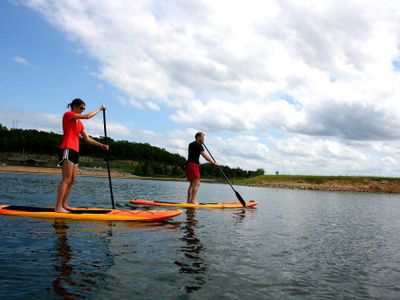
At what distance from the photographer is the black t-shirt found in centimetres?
1867

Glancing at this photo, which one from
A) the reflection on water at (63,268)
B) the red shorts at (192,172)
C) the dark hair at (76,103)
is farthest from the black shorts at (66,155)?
the red shorts at (192,172)

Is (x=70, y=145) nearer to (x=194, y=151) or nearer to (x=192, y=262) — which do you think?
(x=192, y=262)

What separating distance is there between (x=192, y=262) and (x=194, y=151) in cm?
1170

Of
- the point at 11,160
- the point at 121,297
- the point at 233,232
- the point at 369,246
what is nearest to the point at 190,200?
the point at 233,232

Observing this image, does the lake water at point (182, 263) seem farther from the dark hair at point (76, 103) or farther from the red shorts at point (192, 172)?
the red shorts at point (192, 172)

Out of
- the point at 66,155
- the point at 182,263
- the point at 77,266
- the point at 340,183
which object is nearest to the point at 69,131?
the point at 66,155

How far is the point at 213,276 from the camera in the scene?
636 centimetres

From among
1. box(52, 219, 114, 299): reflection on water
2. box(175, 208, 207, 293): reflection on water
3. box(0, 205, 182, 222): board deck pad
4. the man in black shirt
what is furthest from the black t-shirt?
box(52, 219, 114, 299): reflection on water

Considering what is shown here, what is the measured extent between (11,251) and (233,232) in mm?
6409

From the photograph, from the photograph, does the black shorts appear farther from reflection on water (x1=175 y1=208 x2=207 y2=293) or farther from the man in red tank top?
reflection on water (x1=175 y1=208 x2=207 y2=293)

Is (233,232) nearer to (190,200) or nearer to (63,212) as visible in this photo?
(63,212)

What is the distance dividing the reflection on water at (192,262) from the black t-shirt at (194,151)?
8.05 m

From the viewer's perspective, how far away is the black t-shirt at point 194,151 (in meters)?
18.7

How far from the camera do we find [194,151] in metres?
18.7
